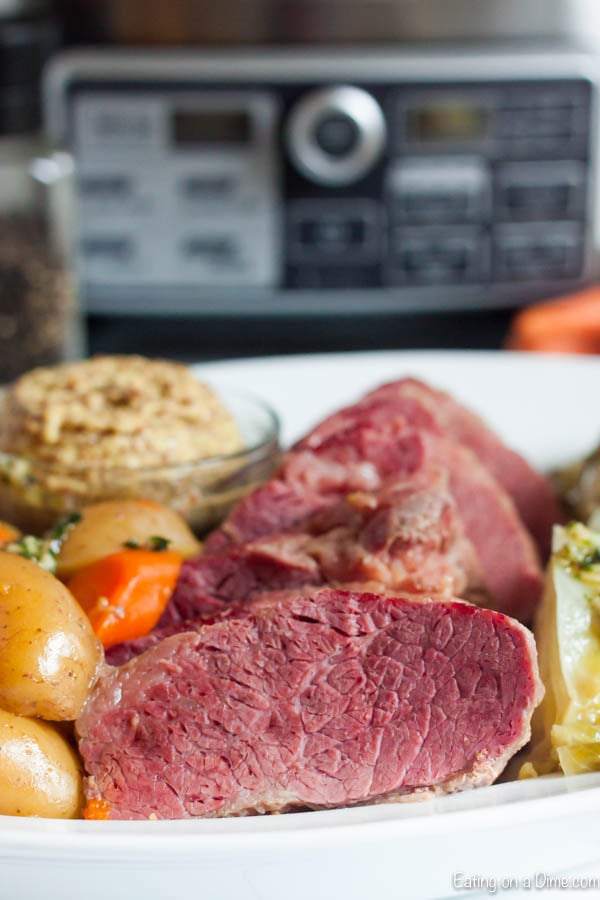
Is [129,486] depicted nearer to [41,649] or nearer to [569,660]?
[41,649]

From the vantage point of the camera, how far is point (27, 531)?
2348 millimetres

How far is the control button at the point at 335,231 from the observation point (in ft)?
13.0

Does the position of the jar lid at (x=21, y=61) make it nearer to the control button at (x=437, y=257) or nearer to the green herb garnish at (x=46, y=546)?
the control button at (x=437, y=257)

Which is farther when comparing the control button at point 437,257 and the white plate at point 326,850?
the control button at point 437,257

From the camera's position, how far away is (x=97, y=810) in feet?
5.41

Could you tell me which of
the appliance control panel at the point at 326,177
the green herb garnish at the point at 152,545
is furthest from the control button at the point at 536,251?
the green herb garnish at the point at 152,545

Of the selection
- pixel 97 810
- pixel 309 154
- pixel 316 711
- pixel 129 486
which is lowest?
pixel 97 810

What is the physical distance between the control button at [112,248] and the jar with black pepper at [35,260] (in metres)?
0.26

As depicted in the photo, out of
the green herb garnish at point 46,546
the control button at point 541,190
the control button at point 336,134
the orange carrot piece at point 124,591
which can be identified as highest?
the control button at point 336,134

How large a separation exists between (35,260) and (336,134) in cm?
112

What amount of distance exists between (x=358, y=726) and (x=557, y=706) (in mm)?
338

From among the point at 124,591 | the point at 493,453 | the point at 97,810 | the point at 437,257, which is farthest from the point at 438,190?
Result: the point at 97,810

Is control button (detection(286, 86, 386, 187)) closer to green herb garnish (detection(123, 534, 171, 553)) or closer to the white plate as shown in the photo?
green herb garnish (detection(123, 534, 171, 553))

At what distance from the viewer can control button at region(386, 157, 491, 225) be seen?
3.94m
